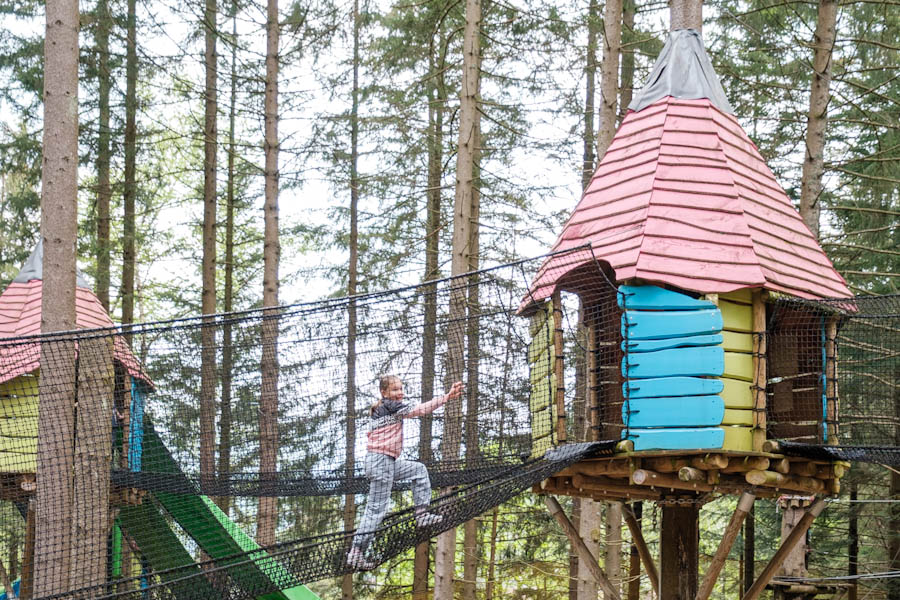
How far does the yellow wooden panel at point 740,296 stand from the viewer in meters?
5.54

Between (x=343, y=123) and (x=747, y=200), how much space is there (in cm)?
1024

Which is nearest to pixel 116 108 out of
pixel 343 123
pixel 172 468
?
pixel 343 123

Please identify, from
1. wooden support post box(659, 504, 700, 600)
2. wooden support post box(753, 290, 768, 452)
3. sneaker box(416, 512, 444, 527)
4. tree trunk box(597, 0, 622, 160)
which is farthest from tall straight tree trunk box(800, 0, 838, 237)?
sneaker box(416, 512, 444, 527)

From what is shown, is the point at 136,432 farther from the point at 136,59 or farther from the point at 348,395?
the point at 136,59

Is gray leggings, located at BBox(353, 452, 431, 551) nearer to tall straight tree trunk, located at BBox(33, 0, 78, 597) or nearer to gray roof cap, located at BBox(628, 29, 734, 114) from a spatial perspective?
tall straight tree trunk, located at BBox(33, 0, 78, 597)

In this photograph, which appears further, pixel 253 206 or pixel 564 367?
pixel 253 206

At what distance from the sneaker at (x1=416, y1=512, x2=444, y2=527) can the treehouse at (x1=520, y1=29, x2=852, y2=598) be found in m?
1.07

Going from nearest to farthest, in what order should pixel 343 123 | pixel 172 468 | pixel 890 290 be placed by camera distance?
pixel 172 468
pixel 890 290
pixel 343 123

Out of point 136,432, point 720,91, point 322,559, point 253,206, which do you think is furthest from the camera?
point 253,206

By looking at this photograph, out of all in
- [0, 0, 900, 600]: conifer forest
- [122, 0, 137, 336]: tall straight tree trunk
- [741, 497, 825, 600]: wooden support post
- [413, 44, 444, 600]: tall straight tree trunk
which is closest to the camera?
[741, 497, 825, 600]: wooden support post

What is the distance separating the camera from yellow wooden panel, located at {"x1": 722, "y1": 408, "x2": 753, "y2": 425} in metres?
5.41

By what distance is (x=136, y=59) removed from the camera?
514 inches

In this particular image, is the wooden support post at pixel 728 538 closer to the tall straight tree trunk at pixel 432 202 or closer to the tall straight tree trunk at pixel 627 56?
the tall straight tree trunk at pixel 432 202

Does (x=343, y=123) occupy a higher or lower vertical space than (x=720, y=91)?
higher
